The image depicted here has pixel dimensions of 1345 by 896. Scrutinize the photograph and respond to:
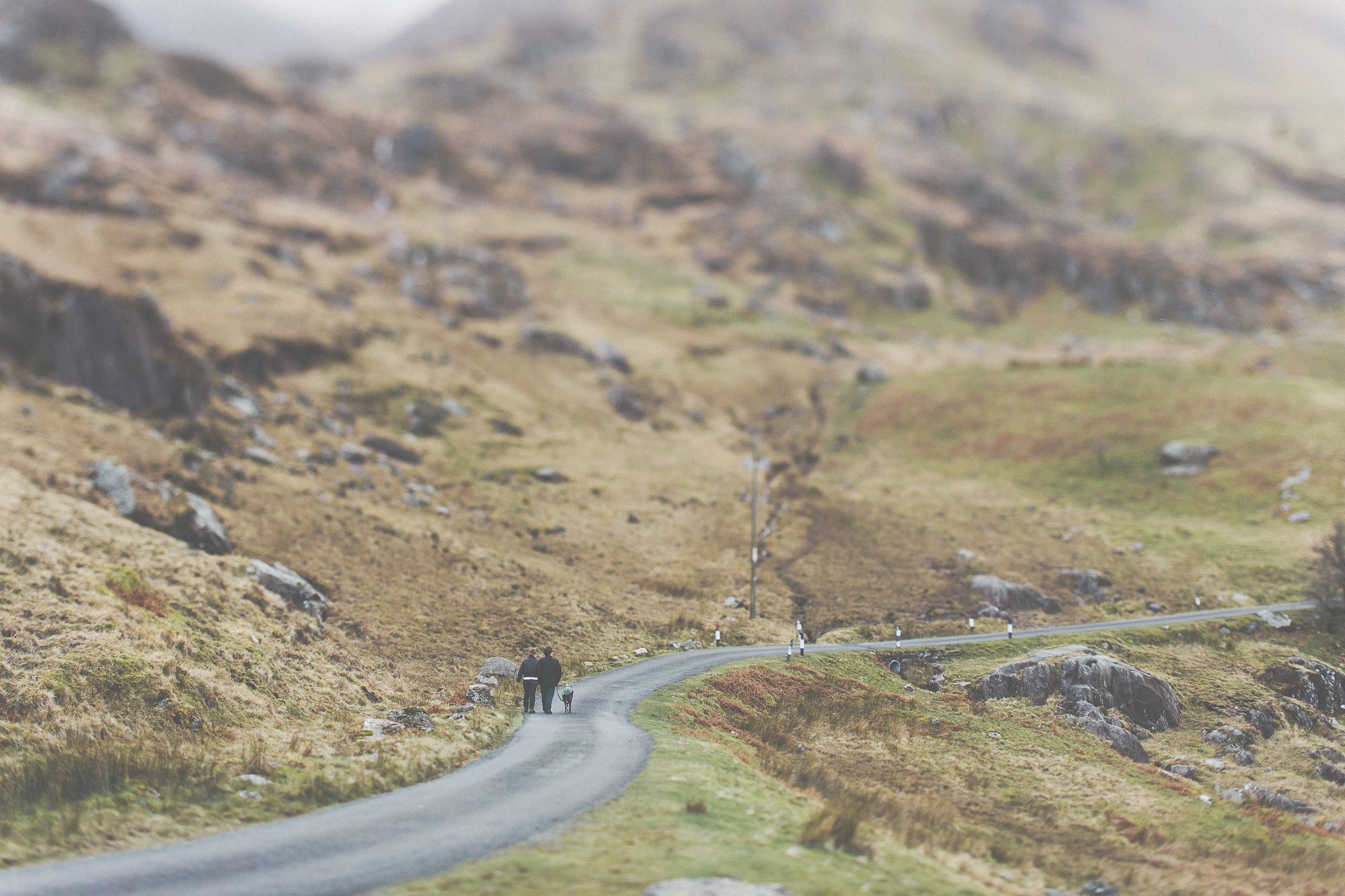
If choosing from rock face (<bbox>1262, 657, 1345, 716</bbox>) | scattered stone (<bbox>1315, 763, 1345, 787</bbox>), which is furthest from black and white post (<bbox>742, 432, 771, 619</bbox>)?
scattered stone (<bbox>1315, 763, 1345, 787</bbox>)

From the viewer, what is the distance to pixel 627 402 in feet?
261

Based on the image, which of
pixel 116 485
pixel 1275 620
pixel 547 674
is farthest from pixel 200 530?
pixel 1275 620

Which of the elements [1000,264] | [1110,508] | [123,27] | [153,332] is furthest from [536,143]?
[1110,508]

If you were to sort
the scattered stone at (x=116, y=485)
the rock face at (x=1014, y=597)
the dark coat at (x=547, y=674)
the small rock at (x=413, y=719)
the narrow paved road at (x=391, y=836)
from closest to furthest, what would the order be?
the narrow paved road at (x=391, y=836), the small rock at (x=413, y=719), the dark coat at (x=547, y=674), the scattered stone at (x=116, y=485), the rock face at (x=1014, y=597)

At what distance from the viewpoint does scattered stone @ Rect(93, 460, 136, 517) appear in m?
30.6

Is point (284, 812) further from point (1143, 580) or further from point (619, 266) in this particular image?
point (619, 266)

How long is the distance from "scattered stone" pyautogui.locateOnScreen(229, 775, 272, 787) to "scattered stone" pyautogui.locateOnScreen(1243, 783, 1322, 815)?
28.9 m

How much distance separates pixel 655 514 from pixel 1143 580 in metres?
34.2

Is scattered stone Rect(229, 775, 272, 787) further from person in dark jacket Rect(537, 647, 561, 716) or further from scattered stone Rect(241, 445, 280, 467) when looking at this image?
scattered stone Rect(241, 445, 280, 467)

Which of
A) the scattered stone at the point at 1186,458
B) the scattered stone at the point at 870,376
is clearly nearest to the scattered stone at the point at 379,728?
the scattered stone at the point at 1186,458

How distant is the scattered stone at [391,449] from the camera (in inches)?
2165

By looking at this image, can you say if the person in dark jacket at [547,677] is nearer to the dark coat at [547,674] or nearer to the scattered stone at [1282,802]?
the dark coat at [547,674]

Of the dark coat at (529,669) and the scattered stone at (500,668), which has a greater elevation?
the dark coat at (529,669)

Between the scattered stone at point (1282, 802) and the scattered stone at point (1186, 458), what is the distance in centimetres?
4510
